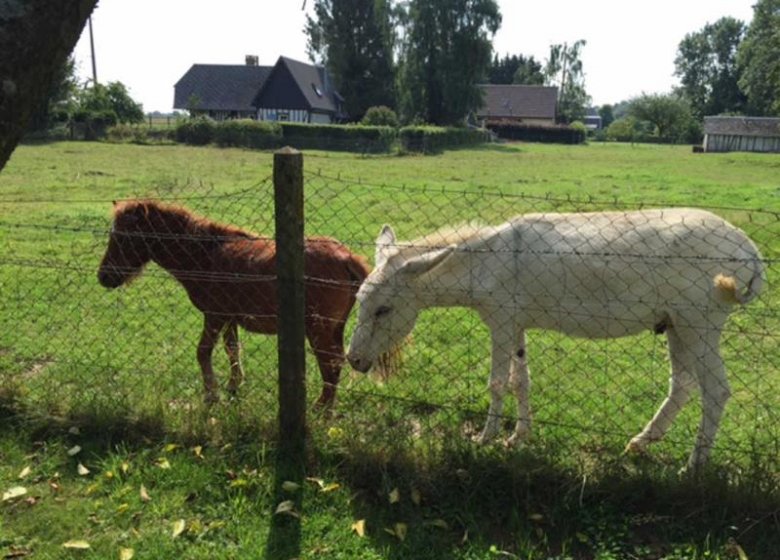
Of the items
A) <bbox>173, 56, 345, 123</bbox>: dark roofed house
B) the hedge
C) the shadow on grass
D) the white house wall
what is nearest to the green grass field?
the shadow on grass

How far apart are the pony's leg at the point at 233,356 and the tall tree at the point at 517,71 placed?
116 metres

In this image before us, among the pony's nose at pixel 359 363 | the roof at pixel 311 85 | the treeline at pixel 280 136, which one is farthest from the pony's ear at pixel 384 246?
the roof at pixel 311 85

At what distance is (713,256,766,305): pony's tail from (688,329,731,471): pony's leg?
0.25 meters

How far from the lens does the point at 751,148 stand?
7325 cm

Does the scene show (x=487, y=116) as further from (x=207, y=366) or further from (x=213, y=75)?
(x=207, y=366)

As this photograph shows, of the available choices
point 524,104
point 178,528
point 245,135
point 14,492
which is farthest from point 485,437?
point 524,104

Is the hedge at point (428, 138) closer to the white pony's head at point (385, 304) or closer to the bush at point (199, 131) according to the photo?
the bush at point (199, 131)

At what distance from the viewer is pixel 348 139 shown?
149 ft

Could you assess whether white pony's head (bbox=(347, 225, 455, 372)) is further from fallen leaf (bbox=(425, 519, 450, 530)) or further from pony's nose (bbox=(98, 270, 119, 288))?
pony's nose (bbox=(98, 270, 119, 288))

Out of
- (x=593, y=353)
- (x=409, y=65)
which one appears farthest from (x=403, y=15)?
(x=593, y=353)

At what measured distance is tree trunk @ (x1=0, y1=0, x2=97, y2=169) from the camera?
221cm

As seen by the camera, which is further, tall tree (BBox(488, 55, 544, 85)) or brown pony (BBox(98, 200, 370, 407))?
tall tree (BBox(488, 55, 544, 85))

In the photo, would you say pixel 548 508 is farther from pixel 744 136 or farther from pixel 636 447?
pixel 744 136

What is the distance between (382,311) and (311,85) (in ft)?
223
